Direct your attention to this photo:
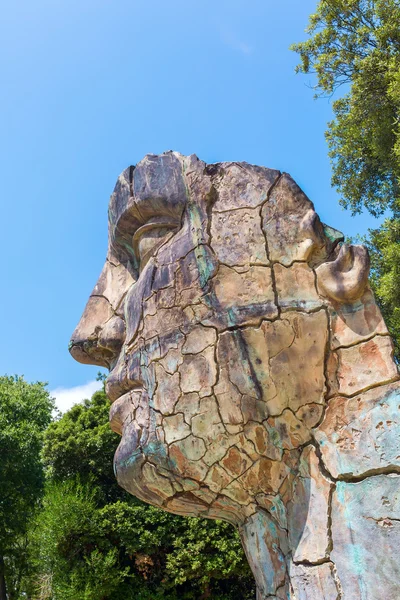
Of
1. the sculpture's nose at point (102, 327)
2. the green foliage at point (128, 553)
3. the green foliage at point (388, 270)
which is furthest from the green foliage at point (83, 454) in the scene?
the sculpture's nose at point (102, 327)

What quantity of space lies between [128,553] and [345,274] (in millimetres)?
9807

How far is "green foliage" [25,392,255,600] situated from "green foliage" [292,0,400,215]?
680cm

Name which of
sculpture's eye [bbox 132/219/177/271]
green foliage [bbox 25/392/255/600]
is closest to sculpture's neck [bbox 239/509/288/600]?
sculpture's eye [bbox 132/219/177/271]

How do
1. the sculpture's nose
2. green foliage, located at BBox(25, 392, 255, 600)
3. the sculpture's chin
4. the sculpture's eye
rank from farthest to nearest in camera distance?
green foliage, located at BBox(25, 392, 255, 600) < the sculpture's nose < the sculpture's eye < the sculpture's chin

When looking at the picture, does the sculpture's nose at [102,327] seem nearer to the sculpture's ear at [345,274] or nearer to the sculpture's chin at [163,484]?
the sculpture's chin at [163,484]

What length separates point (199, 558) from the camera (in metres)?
9.55

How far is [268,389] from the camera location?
1939 millimetres

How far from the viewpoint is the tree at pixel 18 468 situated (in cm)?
1286

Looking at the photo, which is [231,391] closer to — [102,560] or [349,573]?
[349,573]

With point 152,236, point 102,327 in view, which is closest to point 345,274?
point 152,236

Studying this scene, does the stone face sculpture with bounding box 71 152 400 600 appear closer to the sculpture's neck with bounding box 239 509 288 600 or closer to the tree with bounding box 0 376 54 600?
the sculpture's neck with bounding box 239 509 288 600

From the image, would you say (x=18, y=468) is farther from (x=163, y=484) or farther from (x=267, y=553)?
(x=267, y=553)

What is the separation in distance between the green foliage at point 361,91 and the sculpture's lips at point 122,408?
6.66 meters

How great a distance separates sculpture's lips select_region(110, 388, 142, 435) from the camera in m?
2.28
